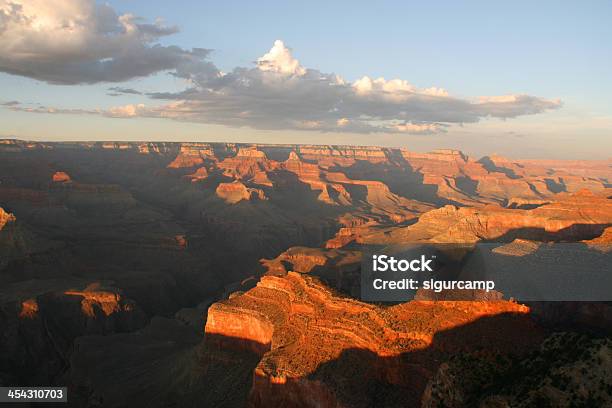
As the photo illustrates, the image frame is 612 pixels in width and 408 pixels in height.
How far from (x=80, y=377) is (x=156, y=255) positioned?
253ft

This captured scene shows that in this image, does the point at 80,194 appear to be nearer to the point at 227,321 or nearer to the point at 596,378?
the point at 227,321

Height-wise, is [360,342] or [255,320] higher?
[360,342]

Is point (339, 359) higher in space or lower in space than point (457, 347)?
lower

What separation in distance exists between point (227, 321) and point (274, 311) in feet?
18.5

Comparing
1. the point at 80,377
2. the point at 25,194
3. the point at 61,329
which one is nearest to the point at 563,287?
the point at 80,377

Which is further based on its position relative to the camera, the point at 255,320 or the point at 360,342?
the point at 255,320

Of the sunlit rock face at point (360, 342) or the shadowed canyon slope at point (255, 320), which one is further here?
the sunlit rock face at point (360, 342)

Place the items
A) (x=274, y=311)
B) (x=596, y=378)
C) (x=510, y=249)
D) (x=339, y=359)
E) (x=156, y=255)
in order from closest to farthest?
(x=596, y=378) → (x=339, y=359) → (x=274, y=311) → (x=510, y=249) → (x=156, y=255)

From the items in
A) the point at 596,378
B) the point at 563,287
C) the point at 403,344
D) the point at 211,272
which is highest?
the point at 596,378

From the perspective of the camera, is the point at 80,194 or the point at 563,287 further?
the point at 80,194

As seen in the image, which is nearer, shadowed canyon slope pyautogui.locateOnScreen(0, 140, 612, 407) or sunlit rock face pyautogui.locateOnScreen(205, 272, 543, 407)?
shadowed canyon slope pyautogui.locateOnScreen(0, 140, 612, 407)

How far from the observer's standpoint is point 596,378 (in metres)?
22.7

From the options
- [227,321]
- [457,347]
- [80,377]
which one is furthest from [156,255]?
[457,347]

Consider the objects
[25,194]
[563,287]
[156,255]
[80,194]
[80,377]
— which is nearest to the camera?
[80,377]
